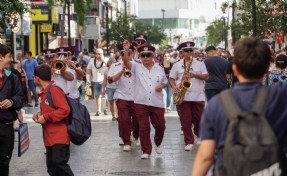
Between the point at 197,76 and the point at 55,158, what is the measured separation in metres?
6.72

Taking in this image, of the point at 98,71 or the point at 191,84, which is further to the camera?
the point at 98,71

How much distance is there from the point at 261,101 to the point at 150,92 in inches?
376

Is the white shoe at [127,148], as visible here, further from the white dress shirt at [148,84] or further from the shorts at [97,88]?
the shorts at [97,88]

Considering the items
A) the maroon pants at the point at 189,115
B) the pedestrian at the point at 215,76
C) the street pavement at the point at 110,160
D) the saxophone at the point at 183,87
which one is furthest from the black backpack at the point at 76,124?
the pedestrian at the point at 215,76

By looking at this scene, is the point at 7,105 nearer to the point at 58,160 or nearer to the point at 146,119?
the point at 58,160

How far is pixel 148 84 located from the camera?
15.3 m

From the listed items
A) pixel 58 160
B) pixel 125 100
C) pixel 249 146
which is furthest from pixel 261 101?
pixel 125 100

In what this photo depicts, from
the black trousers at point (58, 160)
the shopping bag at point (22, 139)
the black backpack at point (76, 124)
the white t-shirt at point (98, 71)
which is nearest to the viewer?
the black trousers at point (58, 160)

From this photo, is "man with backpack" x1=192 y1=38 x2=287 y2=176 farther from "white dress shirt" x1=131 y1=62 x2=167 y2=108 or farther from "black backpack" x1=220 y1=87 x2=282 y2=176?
"white dress shirt" x1=131 y1=62 x2=167 y2=108

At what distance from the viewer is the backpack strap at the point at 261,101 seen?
18.6 ft

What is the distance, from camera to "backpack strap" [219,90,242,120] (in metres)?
5.61

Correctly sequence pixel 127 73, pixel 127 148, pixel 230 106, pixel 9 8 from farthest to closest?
pixel 9 8
pixel 127 148
pixel 127 73
pixel 230 106

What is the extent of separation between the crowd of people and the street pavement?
0.31 metres

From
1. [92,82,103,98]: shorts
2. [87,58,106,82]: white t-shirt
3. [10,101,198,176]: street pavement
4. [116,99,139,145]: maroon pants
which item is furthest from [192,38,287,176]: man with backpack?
[92,82,103,98]: shorts
